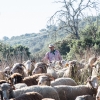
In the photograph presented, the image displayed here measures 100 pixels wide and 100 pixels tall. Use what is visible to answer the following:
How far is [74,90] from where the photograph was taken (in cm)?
726

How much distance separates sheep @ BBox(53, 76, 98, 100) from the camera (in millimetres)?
7086

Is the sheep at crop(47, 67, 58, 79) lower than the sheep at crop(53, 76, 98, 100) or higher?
higher

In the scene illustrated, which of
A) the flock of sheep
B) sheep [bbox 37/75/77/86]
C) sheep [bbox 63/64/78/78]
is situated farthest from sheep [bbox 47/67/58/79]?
sheep [bbox 37/75/77/86]

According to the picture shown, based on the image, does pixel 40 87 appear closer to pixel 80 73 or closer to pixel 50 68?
pixel 80 73

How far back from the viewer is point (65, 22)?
1399 inches

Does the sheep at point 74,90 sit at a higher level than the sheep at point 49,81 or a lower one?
lower

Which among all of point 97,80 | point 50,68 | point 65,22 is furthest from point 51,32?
point 97,80

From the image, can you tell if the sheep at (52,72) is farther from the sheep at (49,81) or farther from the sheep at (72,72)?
Answer: the sheep at (49,81)

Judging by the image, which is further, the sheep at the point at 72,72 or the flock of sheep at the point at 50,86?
the sheep at the point at 72,72

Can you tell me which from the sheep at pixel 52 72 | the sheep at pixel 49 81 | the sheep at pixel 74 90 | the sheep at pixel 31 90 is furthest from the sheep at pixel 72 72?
the sheep at pixel 31 90

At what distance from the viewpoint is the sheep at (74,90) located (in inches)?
279

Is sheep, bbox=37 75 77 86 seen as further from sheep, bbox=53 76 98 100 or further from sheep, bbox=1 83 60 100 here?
sheep, bbox=1 83 60 100

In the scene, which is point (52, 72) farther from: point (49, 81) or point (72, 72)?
point (49, 81)

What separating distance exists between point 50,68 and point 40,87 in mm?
4009
